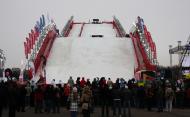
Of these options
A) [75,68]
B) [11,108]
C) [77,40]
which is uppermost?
[77,40]

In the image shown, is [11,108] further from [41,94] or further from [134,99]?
[134,99]

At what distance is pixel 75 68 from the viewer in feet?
167

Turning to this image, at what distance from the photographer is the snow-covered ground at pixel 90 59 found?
49.1 metres

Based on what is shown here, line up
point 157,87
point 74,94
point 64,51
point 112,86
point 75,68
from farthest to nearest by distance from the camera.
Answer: point 64,51, point 75,68, point 157,87, point 112,86, point 74,94

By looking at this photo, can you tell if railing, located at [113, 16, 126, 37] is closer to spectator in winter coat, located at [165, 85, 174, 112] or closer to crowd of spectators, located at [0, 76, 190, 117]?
crowd of spectators, located at [0, 76, 190, 117]

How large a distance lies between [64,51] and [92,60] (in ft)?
14.3

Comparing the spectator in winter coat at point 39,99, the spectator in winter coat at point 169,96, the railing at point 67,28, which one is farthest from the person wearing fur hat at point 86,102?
the railing at point 67,28

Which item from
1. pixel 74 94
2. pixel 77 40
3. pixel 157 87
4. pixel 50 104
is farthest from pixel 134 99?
pixel 77 40

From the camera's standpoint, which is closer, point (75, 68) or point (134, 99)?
point (134, 99)

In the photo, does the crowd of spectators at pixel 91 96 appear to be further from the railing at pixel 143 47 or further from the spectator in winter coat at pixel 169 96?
the railing at pixel 143 47

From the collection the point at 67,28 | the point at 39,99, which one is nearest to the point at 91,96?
the point at 39,99

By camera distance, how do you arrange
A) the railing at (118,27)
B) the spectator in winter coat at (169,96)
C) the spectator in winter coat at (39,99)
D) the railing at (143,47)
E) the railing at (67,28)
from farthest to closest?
1. the railing at (67,28)
2. the railing at (118,27)
3. the railing at (143,47)
4. the spectator in winter coat at (169,96)
5. the spectator in winter coat at (39,99)

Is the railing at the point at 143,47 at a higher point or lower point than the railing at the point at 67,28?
lower

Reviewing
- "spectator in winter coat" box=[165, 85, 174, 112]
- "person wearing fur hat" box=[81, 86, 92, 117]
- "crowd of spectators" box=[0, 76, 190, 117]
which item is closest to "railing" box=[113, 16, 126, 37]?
"crowd of spectators" box=[0, 76, 190, 117]
